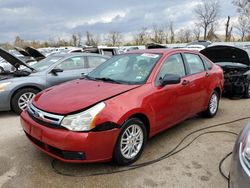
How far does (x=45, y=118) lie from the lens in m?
3.42

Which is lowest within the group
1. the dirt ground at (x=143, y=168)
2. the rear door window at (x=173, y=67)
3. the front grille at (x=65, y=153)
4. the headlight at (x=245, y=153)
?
the dirt ground at (x=143, y=168)

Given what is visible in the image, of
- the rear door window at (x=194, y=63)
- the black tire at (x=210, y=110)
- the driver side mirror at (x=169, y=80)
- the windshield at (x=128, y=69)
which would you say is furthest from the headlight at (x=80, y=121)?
the black tire at (x=210, y=110)

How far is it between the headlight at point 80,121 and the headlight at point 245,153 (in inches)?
63.3

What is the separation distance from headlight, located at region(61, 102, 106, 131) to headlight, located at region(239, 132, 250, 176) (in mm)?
1607

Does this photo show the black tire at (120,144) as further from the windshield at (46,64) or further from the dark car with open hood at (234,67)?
the dark car with open hood at (234,67)

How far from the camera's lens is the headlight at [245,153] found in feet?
7.10

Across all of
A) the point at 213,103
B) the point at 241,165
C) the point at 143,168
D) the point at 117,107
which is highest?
the point at 117,107

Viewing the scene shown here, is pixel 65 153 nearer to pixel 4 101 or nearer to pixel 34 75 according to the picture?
pixel 4 101

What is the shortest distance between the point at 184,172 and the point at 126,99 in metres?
1.16

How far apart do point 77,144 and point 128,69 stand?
5.65 feet

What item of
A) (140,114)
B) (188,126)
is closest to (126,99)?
(140,114)

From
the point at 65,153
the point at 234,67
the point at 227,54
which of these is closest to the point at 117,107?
the point at 65,153

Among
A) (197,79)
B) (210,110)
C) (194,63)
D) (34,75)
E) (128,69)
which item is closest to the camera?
(128,69)

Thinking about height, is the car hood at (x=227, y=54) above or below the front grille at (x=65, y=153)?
above
